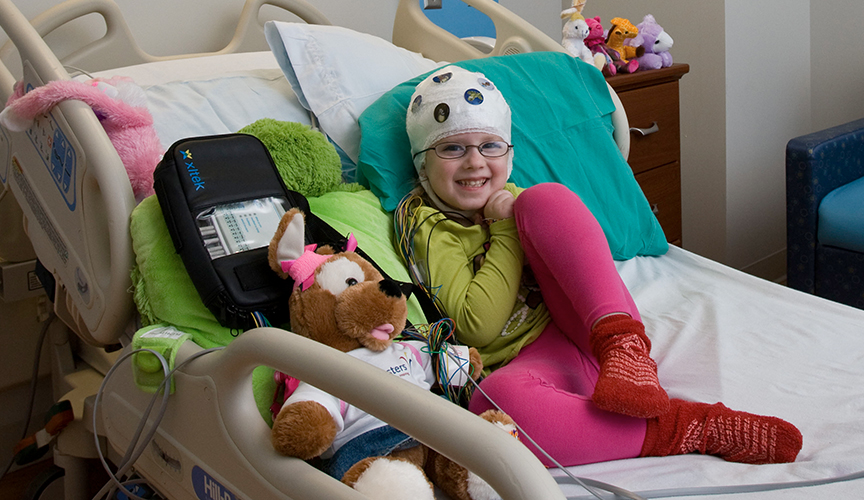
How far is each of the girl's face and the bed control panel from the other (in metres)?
0.59

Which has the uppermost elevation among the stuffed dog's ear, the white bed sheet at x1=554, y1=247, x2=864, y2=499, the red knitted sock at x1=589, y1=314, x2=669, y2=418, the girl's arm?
the stuffed dog's ear

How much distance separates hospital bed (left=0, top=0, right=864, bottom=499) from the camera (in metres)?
0.67

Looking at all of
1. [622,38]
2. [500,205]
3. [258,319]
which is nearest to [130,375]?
[258,319]

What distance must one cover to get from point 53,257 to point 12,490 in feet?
2.77

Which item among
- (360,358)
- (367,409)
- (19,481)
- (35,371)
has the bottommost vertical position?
(19,481)

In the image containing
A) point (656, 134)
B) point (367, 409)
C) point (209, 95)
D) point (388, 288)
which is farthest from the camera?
point (656, 134)

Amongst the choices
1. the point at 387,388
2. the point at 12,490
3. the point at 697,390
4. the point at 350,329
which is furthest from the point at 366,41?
the point at 12,490

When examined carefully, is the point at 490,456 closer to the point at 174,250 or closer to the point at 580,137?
the point at 174,250

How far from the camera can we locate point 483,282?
113cm

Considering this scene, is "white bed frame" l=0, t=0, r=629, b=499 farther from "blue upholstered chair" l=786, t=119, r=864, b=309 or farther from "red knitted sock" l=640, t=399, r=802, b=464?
"blue upholstered chair" l=786, t=119, r=864, b=309

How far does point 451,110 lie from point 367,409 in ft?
2.43

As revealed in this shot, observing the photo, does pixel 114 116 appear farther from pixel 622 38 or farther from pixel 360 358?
pixel 622 38

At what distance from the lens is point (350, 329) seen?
850 millimetres

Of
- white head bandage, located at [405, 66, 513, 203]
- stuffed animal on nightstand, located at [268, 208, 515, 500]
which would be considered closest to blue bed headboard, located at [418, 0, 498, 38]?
white head bandage, located at [405, 66, 513, 203]
